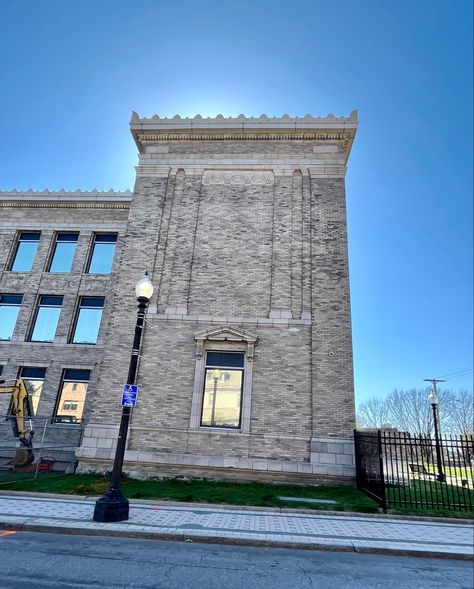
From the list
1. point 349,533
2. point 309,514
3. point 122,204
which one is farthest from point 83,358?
point 349,533

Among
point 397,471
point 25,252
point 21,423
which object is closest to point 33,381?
→ point 21,423

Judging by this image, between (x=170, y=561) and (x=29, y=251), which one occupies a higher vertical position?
(x=29, y=251)

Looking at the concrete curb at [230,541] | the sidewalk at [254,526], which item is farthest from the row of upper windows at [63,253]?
the concrete curb at [230,541]

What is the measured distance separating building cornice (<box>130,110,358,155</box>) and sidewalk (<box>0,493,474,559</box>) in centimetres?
1340

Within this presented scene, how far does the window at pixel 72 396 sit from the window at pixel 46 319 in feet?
7.31

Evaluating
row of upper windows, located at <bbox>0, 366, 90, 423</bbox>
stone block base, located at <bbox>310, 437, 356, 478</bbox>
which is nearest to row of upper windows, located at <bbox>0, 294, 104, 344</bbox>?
row of upper windows, located at <bbox>0, 366, 90, 423</bbox>

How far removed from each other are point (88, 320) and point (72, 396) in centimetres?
361

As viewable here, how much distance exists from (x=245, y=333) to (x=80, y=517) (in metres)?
7.40

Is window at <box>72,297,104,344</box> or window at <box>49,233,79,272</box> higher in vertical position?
window at <box>49,233,79,272</box>

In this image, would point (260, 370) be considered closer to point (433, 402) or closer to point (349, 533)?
point (349, 533)

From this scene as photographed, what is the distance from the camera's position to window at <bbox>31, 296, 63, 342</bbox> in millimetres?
18703

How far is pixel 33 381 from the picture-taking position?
1773cm

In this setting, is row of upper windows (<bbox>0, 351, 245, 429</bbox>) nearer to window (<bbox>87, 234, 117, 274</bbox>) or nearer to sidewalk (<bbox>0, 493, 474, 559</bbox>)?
sidewalk (<bbox>0, 493, 474, 559</bbox>)

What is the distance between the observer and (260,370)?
13.2m
